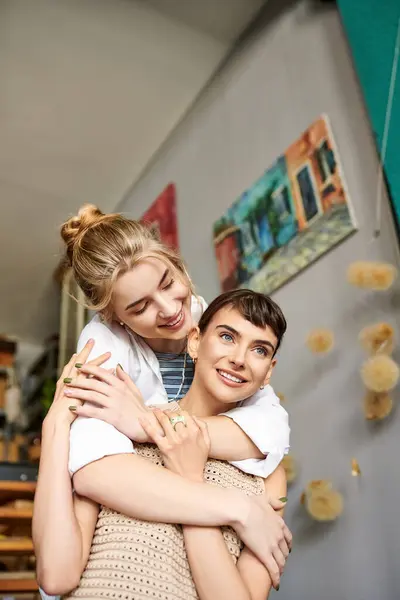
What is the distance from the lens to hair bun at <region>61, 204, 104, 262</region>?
4.08ft

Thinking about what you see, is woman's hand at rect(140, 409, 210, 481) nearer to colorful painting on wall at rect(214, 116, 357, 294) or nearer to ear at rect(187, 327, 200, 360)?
ear at rect(187, 327, 200, 360)

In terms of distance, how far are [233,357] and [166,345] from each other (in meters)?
0.31

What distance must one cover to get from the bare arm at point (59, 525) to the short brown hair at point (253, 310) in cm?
34

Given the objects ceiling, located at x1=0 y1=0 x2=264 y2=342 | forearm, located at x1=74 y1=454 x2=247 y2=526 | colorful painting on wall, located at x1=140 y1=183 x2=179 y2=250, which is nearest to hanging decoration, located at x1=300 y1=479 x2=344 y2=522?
forearm, located at x1=74 y1=454 x2=247 y2=526

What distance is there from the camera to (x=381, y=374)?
1.42 meters

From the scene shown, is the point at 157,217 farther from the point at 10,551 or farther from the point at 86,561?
the point at 86,561

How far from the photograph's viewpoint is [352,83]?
185 centimetres

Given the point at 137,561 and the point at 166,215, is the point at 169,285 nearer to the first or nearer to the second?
the point at 137,561

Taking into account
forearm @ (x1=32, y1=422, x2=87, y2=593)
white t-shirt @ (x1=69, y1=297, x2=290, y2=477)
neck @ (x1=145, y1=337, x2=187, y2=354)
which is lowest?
forearm @ (x1=32, y1=422, x2=87, y2=593)

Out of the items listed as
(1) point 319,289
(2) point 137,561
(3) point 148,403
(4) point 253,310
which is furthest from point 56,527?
(1) point 319,289

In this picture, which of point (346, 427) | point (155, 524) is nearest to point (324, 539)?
point (346, 427)

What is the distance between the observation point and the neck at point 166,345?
4.09 ft

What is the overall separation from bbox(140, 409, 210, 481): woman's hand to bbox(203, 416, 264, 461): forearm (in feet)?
0.08

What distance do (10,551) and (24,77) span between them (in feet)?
6.10
